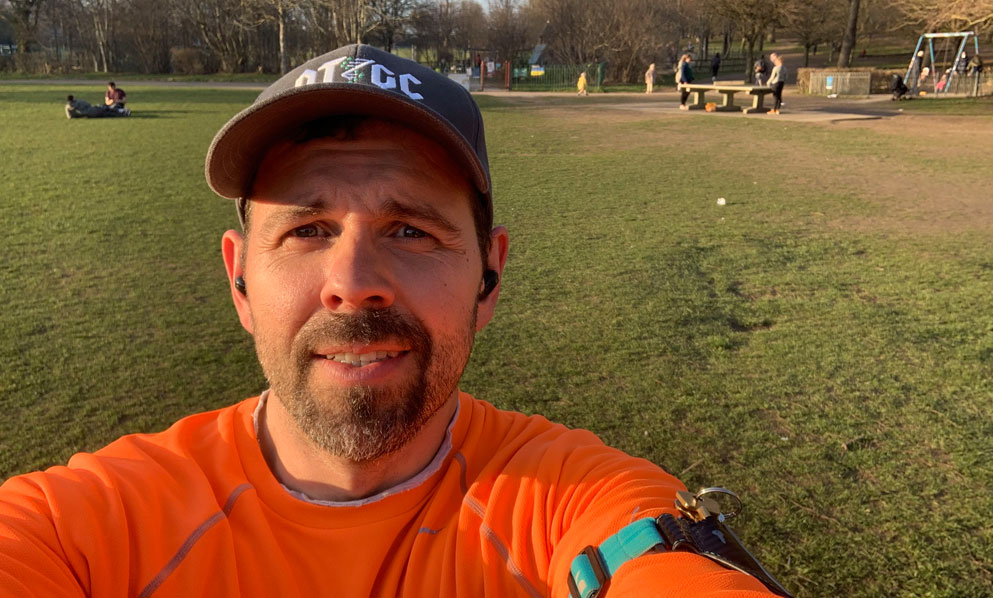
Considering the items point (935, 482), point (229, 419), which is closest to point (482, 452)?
point (229, 419)

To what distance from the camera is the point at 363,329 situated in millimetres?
1702

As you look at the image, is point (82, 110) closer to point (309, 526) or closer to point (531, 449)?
point (309, 526)

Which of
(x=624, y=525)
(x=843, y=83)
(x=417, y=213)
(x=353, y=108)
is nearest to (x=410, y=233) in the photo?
(x=417, y=213)

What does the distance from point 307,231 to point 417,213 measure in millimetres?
290

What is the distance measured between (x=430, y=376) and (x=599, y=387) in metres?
3.21

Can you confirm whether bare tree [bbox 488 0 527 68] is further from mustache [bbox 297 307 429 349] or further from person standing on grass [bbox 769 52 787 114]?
mustache [bbox 297 307 429 349]

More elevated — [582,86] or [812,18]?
[812,18]

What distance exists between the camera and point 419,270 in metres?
1.82

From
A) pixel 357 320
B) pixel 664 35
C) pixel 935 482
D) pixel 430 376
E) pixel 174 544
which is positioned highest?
pixel 664 35

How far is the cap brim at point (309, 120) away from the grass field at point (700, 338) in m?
2.41

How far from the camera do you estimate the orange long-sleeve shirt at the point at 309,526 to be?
153 centimetres

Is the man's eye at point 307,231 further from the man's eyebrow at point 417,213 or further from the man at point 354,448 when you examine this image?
the man's eyebrow at point 417,213

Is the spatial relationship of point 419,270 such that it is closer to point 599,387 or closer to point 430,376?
point 430,376

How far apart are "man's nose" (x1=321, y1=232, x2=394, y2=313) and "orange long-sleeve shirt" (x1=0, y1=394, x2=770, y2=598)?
1.55 feet
